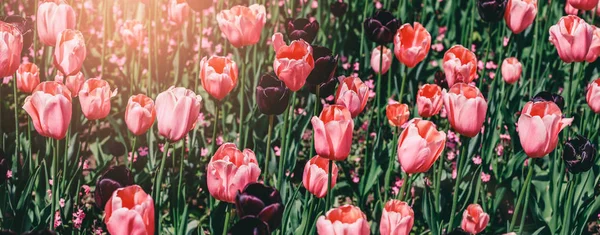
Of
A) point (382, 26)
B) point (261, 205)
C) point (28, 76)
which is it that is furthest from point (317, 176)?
point (28, 76)

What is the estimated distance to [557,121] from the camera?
5.78ft

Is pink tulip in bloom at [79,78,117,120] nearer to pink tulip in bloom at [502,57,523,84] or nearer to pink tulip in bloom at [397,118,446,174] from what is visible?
pink tulip in bloom at [397,118,446,174]

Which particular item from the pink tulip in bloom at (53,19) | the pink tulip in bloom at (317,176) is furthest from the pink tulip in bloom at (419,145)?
the pink tulip in bloom at (53,19)

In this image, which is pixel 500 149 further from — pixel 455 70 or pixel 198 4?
pixel 198 4

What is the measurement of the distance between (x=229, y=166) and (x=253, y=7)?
37.9 inches

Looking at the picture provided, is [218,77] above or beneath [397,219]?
above

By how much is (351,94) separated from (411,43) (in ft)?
1.58

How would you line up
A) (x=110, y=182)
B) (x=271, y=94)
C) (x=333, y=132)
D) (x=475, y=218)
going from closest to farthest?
(x=110, y=182)
(x=333, y=132)
(x=271, y=94)
(x=475, y=218)

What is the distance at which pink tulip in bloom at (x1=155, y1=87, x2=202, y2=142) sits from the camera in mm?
1705

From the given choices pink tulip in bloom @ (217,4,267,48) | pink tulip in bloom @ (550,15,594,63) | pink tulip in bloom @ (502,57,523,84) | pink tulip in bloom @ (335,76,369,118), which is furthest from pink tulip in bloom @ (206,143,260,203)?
pink tulip in bloom @ (502,57,523,84)

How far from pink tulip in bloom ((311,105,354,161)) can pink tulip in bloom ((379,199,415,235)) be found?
18 centimetres

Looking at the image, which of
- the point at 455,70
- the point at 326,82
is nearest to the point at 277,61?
the point at 326,82

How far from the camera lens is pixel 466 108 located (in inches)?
69.7

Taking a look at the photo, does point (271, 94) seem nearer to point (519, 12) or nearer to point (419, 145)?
point (419, 145)
